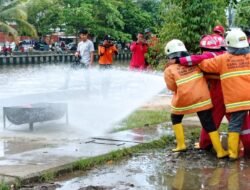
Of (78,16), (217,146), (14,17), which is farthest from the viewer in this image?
(78,16)

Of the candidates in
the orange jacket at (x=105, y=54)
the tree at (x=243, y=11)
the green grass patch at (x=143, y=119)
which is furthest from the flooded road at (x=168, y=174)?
the orange jacket at (x=105, y=54)

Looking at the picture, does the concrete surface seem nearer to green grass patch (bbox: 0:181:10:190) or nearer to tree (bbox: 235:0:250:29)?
green grass patch (bbox: 0:181:10:190)

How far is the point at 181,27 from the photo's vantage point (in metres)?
14.2

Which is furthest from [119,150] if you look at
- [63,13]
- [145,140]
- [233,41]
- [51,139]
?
[63,13]

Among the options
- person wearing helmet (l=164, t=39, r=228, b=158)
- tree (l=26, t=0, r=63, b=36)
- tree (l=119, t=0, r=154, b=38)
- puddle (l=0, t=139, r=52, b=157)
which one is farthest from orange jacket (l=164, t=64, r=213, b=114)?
tree (l=119, t=0, r=154, b=38)

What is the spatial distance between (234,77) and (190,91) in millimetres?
540

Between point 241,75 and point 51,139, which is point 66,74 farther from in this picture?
point 241,75

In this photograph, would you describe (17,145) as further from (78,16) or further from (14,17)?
(78,16)

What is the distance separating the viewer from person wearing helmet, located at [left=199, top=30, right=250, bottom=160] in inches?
249

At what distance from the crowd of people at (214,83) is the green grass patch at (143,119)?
194 cm

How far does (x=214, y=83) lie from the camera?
6.86 metres

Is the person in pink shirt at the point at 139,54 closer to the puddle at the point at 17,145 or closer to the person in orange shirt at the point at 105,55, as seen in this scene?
the person in orange shirt at the point at 105,55

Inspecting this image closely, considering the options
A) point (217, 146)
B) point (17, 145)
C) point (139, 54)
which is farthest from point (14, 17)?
point (217, 146)

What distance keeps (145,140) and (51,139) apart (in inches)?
52.1
